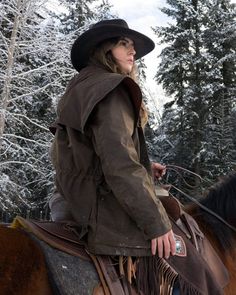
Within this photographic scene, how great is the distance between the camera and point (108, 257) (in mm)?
2693

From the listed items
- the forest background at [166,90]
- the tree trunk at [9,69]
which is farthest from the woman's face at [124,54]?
the forest background at [166,90]

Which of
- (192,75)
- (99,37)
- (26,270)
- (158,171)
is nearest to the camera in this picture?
(26,270)

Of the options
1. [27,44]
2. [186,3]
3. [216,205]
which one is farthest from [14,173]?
[216,205]

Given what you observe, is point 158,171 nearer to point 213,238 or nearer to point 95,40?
point 213,238

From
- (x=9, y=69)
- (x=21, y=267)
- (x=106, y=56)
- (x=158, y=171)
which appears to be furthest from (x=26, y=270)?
(x=9, y=69)

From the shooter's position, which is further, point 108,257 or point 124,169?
point 108,257

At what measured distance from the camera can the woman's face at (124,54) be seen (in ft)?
9.72

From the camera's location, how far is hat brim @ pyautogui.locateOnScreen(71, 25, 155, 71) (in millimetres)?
2889

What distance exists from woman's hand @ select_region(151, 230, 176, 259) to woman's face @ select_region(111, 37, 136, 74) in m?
1.04

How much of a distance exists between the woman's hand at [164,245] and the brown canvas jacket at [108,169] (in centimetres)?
5

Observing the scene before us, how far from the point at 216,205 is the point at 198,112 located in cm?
2031

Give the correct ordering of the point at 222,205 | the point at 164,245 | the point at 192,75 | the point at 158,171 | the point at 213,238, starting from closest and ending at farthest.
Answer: the point at 164,245 → the point at 213,238 → the point at 222,205 → the point at 158,171 → the point at 192,75

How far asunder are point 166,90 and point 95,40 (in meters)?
22.7

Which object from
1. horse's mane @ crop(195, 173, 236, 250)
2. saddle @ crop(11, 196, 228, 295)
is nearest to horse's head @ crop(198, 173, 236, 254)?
horse's mane @ crop(195, 173, 236, 250)
